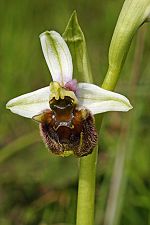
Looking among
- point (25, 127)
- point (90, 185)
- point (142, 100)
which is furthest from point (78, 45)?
point (25, 127)

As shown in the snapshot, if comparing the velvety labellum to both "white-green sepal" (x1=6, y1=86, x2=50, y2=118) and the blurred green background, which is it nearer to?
"white-green sepal" (x1=6, y1=86, x2=50, y2=118)

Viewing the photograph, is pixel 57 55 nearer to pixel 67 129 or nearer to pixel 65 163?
pixel 67 129

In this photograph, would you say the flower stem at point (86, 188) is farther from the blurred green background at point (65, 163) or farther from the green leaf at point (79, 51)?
the blurred green background at point (65, 163)

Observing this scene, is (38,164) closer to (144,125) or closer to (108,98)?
(144,125)

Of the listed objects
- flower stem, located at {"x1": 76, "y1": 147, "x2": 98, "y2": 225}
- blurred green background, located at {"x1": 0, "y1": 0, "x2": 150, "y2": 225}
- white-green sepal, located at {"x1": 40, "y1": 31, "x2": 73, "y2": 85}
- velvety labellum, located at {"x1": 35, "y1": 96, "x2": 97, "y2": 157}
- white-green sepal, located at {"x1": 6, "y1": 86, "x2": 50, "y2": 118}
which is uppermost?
white-green sepal, located at {"x1": 40, "y1": 31, "x2": 73, "y2": 85}

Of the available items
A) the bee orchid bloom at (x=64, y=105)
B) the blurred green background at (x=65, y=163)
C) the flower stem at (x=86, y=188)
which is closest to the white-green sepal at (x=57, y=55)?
the bee orchid bloom at (x=64, y=105)

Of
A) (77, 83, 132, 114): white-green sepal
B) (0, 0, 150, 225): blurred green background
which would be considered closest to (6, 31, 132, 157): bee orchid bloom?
(77, 83, 132, 114): white-green sepal
